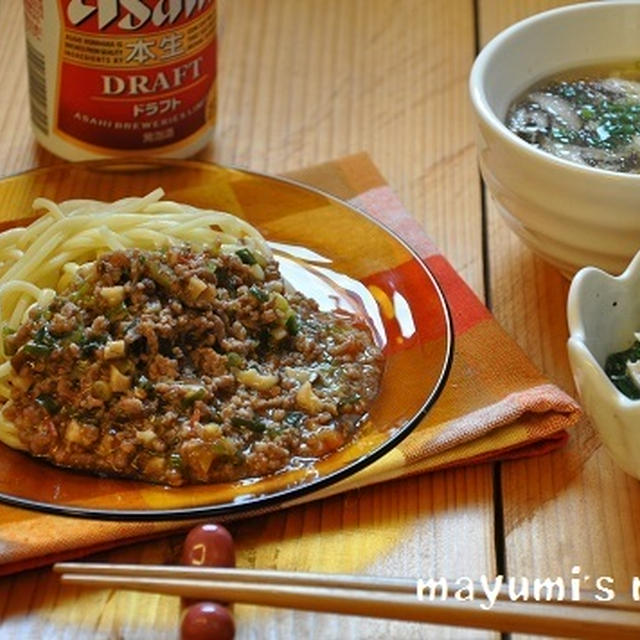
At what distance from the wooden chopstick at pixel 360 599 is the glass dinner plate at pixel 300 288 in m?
0.11

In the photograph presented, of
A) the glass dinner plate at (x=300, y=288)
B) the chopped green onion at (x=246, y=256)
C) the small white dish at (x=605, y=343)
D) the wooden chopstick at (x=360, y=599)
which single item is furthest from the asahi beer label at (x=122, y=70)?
the wooden chopstick at (x=360, y=599)

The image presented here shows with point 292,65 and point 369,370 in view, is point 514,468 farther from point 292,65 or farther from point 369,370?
point 292,65

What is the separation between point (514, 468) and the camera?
5.16 ft

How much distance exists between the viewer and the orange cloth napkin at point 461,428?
1.40 metres

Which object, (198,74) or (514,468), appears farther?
(198,74)

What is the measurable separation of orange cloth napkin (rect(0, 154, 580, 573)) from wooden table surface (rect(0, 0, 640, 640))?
0.02 meters

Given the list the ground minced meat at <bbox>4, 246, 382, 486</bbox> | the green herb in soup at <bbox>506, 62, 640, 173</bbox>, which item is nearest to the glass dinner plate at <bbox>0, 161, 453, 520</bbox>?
the ground minced meat at <bbox>4, 246, 382, 486</bbox>

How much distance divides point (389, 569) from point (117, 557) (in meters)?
0.27

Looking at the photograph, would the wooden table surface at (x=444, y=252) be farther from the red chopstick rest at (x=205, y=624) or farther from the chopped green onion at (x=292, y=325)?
the chopped green onion at (x=292, y=325)

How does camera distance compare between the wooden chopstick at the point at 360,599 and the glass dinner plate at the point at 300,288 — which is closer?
the wooden chopstick at the point at 360,599

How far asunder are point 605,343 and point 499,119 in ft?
1.30

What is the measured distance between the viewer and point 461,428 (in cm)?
156

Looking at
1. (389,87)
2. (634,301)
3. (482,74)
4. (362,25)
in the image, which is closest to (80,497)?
(634,301)

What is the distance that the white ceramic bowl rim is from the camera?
5.34ft
